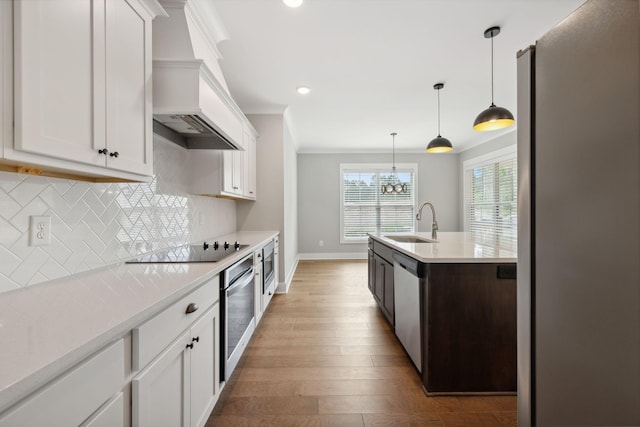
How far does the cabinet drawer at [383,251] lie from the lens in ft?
8.29

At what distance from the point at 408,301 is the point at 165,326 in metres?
1.60

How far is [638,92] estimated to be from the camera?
22.1 inches

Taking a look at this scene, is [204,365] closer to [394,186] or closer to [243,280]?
[243,280]

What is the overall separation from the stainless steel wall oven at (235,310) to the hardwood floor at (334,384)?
217 mm

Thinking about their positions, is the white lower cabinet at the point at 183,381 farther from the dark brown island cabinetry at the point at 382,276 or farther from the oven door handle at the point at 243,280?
the dark brown island cabinetry at the point at 382,276

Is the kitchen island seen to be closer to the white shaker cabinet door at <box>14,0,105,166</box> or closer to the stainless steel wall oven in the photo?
the stainless steel wall oven

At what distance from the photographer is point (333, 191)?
6738 mm

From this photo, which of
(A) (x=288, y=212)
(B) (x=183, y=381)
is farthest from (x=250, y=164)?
(B) (x=183, y=381)

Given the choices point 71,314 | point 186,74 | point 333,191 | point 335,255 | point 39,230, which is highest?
point 186,74

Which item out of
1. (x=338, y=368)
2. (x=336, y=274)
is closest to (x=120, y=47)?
(x=338, y=368)

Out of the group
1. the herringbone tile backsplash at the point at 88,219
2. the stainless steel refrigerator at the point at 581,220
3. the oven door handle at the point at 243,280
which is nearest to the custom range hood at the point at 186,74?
the herringbone tile backsplash at the point at 88,219

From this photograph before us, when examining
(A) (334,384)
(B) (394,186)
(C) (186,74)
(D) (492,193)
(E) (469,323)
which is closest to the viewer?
(C) (186,74)

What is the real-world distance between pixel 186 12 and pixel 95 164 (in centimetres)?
125

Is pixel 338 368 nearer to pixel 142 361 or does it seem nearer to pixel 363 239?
pixel 142 361
